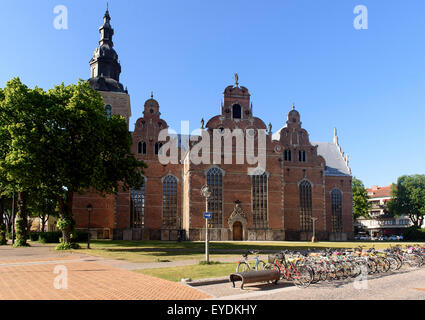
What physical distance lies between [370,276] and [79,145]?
72.5 ft

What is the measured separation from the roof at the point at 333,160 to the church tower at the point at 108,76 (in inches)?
1320

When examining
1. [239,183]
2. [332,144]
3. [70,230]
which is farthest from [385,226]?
[70,230]

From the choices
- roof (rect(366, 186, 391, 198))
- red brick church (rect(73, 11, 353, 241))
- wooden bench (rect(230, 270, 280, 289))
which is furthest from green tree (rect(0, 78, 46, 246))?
roof (rect(366, 186, 391, 198))

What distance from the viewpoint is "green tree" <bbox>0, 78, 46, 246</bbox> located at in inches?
1002

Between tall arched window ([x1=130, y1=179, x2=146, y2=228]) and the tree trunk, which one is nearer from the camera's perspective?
the tree trunk

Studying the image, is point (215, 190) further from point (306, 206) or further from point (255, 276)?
point (255, 276)

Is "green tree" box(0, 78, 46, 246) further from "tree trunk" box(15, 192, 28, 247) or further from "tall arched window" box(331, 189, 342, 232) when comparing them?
"tall arched window" box(331, 189, 342, 232)

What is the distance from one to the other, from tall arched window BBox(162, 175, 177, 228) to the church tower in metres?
11.7

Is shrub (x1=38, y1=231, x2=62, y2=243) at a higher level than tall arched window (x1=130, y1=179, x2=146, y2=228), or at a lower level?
lower

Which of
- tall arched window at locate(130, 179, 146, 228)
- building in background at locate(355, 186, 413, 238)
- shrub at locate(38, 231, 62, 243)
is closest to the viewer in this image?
shrub at locate(38, 231, 62, 243)

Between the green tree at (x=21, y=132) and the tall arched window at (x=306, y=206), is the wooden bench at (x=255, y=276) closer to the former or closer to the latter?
the green tree at (x=21, y=132)

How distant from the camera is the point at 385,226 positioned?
3391 inches

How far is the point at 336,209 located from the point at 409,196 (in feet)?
67.5

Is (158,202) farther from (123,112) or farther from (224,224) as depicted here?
(123,112)
